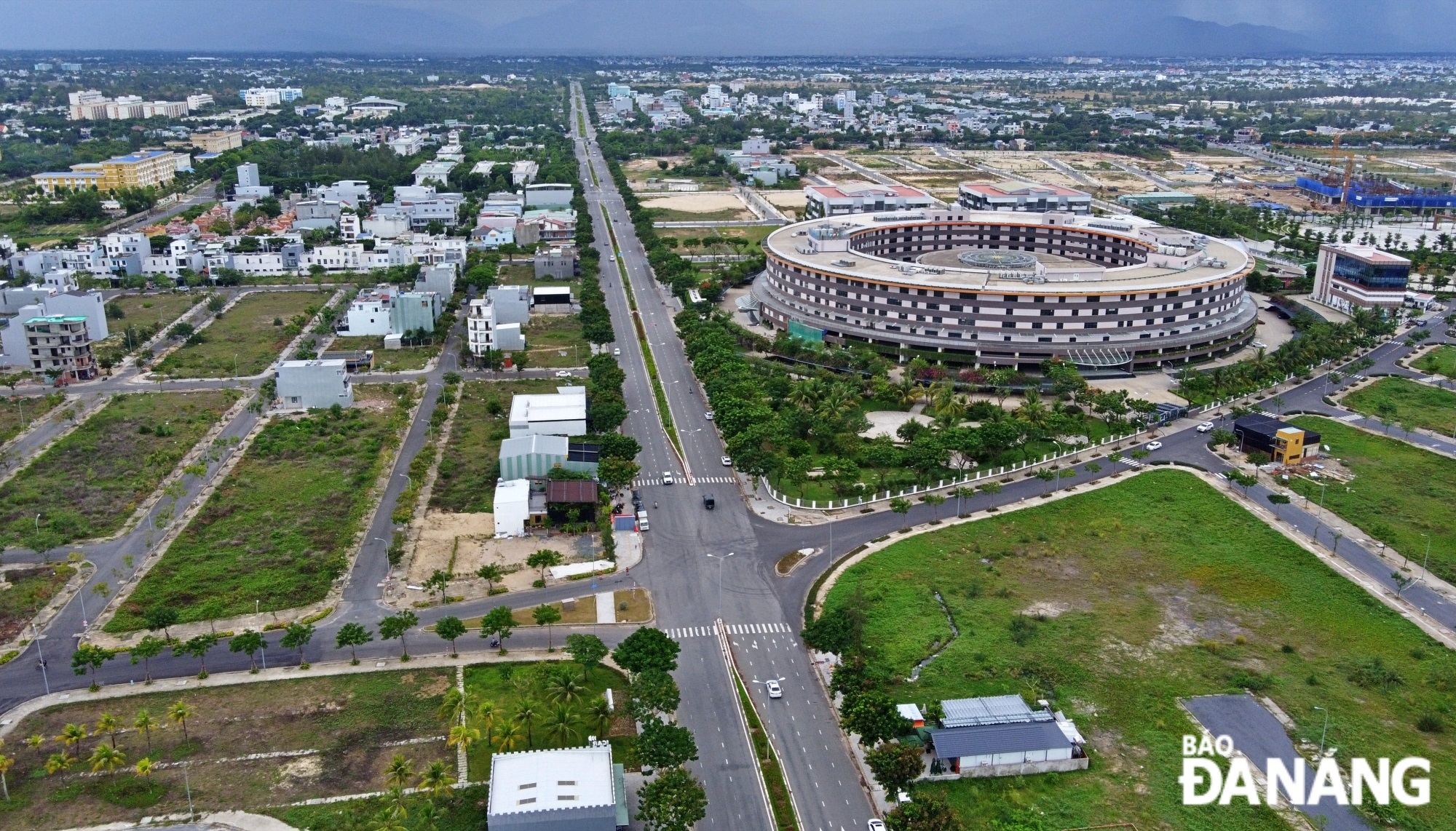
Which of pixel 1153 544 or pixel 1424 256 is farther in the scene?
pixel 1424 256

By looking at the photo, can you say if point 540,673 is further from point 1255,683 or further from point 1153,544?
point 1153,544

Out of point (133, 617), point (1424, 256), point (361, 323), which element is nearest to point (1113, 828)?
point (133, 617)

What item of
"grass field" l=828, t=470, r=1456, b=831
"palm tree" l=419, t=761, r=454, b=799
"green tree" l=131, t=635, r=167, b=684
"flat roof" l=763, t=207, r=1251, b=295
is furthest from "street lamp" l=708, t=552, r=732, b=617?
"flat roof" l=763, t=207, r=1251, b=295

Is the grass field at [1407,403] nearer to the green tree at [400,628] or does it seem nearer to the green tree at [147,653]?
the green tree at [400,628]

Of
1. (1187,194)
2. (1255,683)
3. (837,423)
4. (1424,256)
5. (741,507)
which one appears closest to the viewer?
(1255,683)

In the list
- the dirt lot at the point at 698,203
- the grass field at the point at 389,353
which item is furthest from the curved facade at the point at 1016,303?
the dirt lot at the point at 698,203

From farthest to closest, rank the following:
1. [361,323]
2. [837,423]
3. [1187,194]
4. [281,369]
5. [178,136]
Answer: [178,136] < [1187,194] < [361,323] < [281,369] < [837,423]

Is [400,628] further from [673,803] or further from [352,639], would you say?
[673,803]
